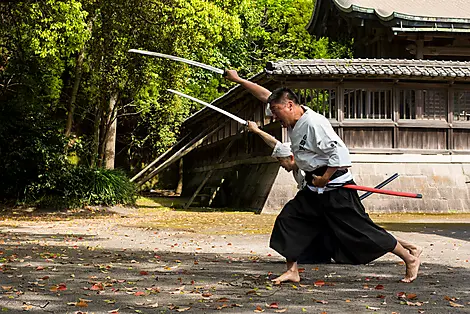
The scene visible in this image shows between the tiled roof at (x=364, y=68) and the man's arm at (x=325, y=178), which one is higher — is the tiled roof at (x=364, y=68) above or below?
above

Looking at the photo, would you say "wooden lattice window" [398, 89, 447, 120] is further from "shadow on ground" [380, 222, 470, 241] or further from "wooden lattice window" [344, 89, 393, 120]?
"shadow on ground" [380, 222, 470, 241]

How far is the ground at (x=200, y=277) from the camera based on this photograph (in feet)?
19.2

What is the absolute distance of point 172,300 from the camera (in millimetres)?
6059

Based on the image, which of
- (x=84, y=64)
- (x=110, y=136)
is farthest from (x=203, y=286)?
(x=110, y=136)

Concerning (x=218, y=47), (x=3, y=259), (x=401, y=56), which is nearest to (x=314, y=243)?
(x=3, y=259)

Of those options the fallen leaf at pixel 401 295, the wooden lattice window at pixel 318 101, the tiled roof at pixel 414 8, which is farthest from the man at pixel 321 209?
the tiled roof at pixel 414 8

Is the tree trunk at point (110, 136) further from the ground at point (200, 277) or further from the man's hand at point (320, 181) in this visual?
the man's hand at point (320, 181)

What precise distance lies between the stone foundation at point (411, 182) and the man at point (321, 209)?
13377 millimetres

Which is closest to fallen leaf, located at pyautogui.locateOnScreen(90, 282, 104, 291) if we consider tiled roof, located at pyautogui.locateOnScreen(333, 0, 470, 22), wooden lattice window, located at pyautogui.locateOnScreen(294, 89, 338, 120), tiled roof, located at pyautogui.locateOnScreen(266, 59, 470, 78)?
tiled roof, located at pyautogui.locateOnScreen(266, 59, 470, 78)

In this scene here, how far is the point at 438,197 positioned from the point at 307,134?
1508 centimetres

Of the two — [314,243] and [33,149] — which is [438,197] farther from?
[314,243]

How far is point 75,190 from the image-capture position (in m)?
22.1

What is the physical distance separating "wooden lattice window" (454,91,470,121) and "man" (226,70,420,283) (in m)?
15.9

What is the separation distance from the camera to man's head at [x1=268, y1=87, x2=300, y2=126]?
7148 millimetres
